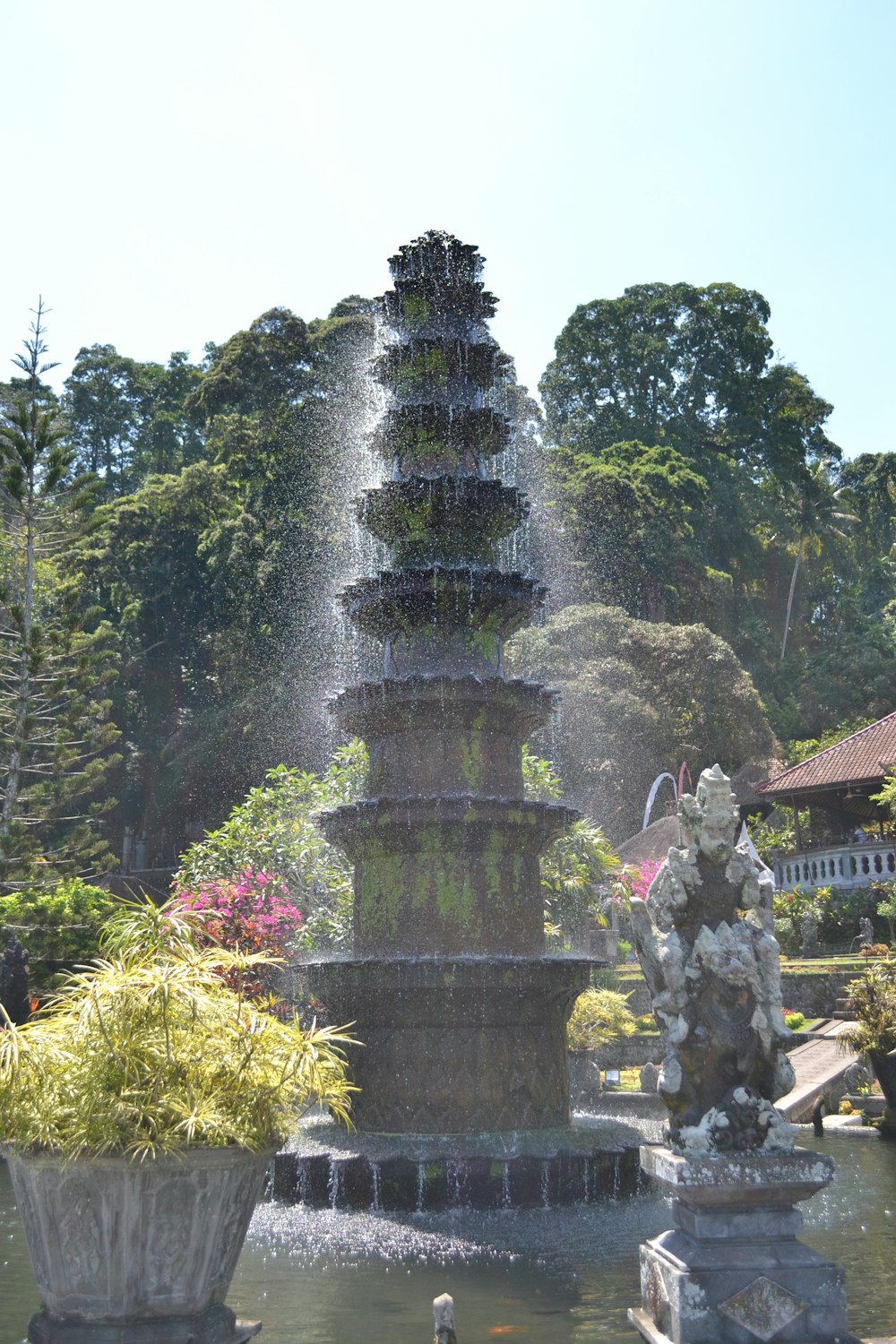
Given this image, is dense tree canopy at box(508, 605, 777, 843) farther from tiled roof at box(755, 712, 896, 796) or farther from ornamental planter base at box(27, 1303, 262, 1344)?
ornamental planter base at box(27, 1303, 262, 1344)

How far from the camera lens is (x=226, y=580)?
3734 cm

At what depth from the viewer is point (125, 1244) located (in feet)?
15.5

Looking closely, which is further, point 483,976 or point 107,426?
point 107,426

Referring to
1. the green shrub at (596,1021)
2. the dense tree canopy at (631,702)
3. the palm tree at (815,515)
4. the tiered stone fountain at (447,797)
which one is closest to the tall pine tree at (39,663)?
the green shrub at (596,1021)

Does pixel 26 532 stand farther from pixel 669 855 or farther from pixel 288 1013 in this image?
pixel 669 855

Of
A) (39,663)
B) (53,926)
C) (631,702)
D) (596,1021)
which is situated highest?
(631,702)

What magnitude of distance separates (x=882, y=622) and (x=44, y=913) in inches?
1632

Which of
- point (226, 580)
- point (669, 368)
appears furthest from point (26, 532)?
point (669, 368)

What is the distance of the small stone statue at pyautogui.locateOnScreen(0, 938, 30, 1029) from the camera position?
14430 millimetres

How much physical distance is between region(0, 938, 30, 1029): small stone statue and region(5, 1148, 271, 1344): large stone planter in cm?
1025

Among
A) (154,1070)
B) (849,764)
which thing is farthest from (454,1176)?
(849,764)

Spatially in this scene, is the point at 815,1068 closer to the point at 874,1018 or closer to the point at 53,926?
the point at 874,1018

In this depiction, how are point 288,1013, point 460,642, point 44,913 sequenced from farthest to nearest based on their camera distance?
1. point 44,913
2. point 288,1013
3. point 460,642

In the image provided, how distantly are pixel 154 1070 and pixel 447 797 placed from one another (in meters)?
5.58
